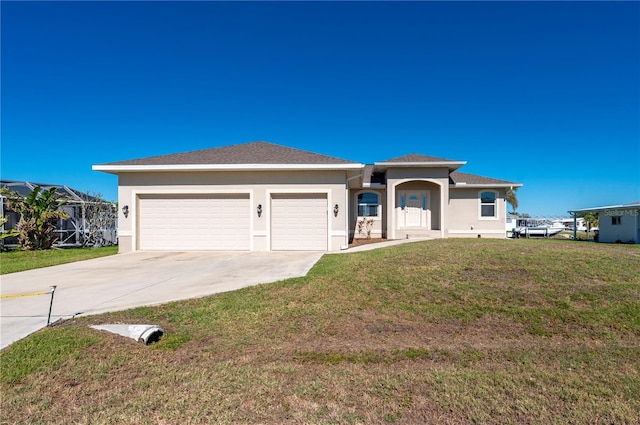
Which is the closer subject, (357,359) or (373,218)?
(357,359)

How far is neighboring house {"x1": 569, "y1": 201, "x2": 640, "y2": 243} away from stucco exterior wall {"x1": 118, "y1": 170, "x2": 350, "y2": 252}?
16279 mm

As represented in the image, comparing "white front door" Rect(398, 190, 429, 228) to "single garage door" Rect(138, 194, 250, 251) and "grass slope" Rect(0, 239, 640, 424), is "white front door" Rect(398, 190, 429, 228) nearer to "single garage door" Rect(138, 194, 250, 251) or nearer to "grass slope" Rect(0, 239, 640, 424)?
"single garage door" Rect(138, 194, 250, 251)

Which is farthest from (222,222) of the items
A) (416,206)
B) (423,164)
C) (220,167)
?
(416,206)

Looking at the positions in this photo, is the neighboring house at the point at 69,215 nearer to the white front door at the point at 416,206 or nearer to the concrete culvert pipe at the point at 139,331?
the concrete culvert pipe at the point at 139,331

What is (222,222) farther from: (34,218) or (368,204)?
(34,218)

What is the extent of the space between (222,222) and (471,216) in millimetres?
12966

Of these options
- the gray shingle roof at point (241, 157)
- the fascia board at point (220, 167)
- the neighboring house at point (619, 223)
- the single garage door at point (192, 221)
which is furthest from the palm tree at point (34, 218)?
the neighboring house at point (619, 223)

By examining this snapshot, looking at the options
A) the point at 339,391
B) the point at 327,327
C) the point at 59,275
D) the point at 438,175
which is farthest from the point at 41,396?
the point at 438,175

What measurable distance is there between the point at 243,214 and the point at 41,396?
9.60 metres

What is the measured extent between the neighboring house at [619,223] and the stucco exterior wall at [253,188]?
641 inches

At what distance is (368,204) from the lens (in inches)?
653

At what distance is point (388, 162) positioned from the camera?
15.3 metres

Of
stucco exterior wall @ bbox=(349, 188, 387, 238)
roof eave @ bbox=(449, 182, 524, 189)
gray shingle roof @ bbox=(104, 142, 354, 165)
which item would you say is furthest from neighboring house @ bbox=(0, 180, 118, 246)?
roof eave @ bbox=(449, 182, 524, 189)

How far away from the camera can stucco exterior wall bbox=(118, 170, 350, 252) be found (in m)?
12.0
